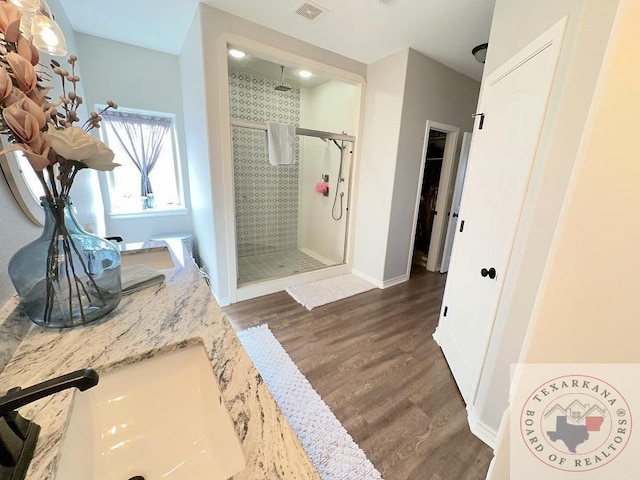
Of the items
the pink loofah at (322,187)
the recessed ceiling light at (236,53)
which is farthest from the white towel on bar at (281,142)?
the pink loofah at (322,187)

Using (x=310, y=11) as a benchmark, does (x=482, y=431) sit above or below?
below

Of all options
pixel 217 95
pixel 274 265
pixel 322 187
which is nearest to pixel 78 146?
pixel 217 95

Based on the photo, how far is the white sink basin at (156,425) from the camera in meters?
0.57

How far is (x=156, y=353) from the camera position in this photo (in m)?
0.70

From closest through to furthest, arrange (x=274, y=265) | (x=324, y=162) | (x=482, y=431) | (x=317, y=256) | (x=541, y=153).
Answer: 1. (x=541, y=153)
2. (x=482, y=431)
3. (x=274, y=265)
4. (x=324, y=162)
5. (x=317, y=256)

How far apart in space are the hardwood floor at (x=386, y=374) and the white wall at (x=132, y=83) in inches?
74.1

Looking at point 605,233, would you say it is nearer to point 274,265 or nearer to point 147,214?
point 274,265

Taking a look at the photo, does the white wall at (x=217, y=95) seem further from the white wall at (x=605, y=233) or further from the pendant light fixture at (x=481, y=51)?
the white wall at (x=605, y=233)

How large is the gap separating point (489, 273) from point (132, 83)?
161 inches

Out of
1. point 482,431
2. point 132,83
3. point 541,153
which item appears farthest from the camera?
point 132,83

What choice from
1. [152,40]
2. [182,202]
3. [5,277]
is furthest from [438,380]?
[152,40]

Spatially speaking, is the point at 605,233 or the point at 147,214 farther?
the point at 147,214

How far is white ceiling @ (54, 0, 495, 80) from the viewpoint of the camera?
198cm

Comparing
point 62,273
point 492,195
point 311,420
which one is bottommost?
point 311,420
